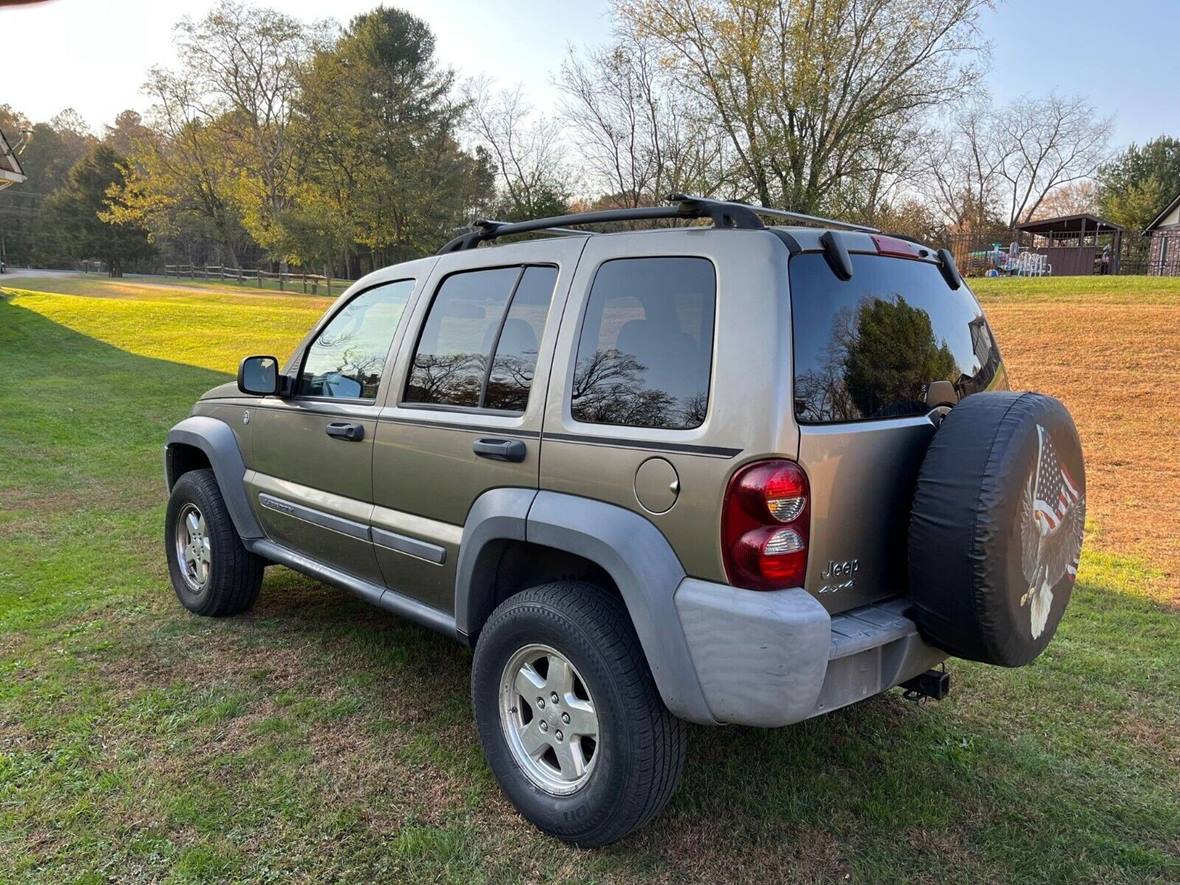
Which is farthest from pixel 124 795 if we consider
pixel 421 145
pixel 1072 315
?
pixel 421 145

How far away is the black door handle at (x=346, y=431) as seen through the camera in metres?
3.44

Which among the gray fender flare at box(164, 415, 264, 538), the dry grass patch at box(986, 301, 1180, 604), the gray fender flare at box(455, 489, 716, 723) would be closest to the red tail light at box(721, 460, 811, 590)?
the gray fender flare at box(455, 489, 716, 723)

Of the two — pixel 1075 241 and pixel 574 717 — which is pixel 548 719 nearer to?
pixel 574 717

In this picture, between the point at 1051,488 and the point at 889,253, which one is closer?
the point at 1051,488

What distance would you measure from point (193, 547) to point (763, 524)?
11.9 ft

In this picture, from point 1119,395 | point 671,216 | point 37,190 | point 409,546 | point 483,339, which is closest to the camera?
point 671,216

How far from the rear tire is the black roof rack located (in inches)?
78.5

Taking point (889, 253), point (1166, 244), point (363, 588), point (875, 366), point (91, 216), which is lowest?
point (363, 588)

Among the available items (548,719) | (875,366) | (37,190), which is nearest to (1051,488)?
(875,366)

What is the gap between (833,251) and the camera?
8.12 ft

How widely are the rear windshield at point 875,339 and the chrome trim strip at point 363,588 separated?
1.64 metres

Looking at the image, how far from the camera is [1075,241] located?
113 ft

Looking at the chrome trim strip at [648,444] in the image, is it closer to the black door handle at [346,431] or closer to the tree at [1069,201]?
the black door handle at [346,431]

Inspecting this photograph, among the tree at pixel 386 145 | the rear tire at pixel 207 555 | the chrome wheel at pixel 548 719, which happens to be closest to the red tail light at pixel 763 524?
the chrome wheel at pixel 548 719
